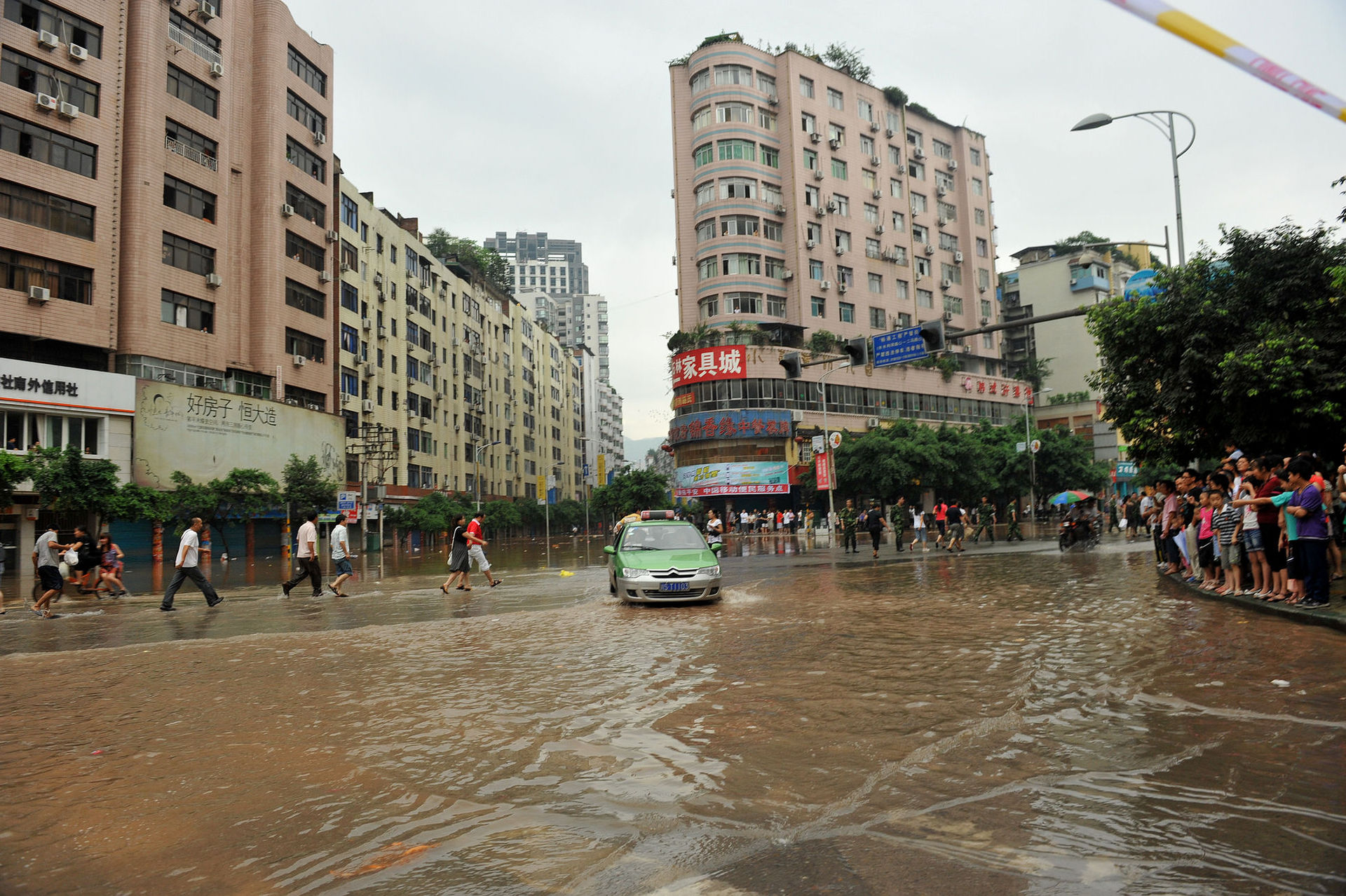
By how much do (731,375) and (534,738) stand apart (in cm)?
5323

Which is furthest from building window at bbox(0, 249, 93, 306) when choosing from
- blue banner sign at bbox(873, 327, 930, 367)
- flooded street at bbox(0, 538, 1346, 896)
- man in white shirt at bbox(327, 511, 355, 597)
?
blue banner sign at bbox(873, 327, 930, 367)

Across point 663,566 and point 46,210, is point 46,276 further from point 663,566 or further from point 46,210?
point 663,566

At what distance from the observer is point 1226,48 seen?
3.46m

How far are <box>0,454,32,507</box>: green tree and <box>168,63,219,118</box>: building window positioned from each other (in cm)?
1857

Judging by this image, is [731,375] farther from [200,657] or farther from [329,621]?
[200,657]

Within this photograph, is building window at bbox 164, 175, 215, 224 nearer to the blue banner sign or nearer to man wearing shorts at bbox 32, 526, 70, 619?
man wearing shorts at bbox 32, 526, 70, 619

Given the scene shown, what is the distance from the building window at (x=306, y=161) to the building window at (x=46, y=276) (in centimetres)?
1450

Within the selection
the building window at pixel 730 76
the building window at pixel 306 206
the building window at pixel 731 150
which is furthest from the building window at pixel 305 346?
the building window at pixel 730 76

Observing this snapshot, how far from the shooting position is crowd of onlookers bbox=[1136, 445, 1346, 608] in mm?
10359

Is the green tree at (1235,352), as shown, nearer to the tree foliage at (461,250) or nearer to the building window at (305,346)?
the building window at (305,346)

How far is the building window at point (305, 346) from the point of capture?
149 ft

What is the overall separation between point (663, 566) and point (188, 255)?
3407 cm

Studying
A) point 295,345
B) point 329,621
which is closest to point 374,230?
point 295,345

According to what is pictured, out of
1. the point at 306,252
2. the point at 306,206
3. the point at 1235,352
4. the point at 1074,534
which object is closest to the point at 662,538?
the point at 1235,352
